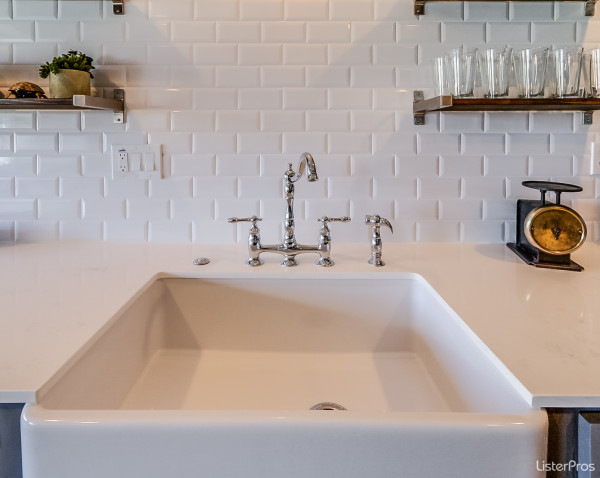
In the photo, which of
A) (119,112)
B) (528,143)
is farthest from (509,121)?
(119,112)

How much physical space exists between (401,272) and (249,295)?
1.34ft

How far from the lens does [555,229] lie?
4.54 feet

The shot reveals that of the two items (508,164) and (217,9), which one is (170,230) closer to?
(217,9)

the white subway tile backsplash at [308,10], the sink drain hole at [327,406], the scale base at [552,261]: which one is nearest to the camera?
the sink drain hole at [327,406]

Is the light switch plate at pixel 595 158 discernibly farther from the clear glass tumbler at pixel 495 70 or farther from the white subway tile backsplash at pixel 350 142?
the white subway tile backsplash at pixel 350 142

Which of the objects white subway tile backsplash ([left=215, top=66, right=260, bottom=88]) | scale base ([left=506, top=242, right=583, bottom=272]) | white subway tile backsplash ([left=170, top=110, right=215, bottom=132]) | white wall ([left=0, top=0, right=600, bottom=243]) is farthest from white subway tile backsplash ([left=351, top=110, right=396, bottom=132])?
scale base ([left=506, top=242, right=583, bottom=272])

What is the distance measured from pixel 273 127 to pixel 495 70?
68cm

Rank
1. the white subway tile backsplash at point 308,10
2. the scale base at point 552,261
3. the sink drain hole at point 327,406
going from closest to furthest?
the sink drain hole at point 327,406, the scale base at point 552,261, the white subway tile backsplash at point 308,10

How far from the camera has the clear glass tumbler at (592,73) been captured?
4.63ft

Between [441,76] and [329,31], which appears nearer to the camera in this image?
[441,76]

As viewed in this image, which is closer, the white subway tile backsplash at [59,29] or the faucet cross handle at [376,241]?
the faucet cross handle at [376,241]

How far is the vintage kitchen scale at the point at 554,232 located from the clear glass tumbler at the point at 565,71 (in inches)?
11.0

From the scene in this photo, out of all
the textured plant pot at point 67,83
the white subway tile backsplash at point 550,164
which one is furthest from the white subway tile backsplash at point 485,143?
the textured plant pot at point 67,83

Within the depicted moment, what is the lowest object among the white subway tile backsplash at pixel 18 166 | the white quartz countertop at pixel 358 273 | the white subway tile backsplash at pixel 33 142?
the white quartz countertop at pixel 358 273
